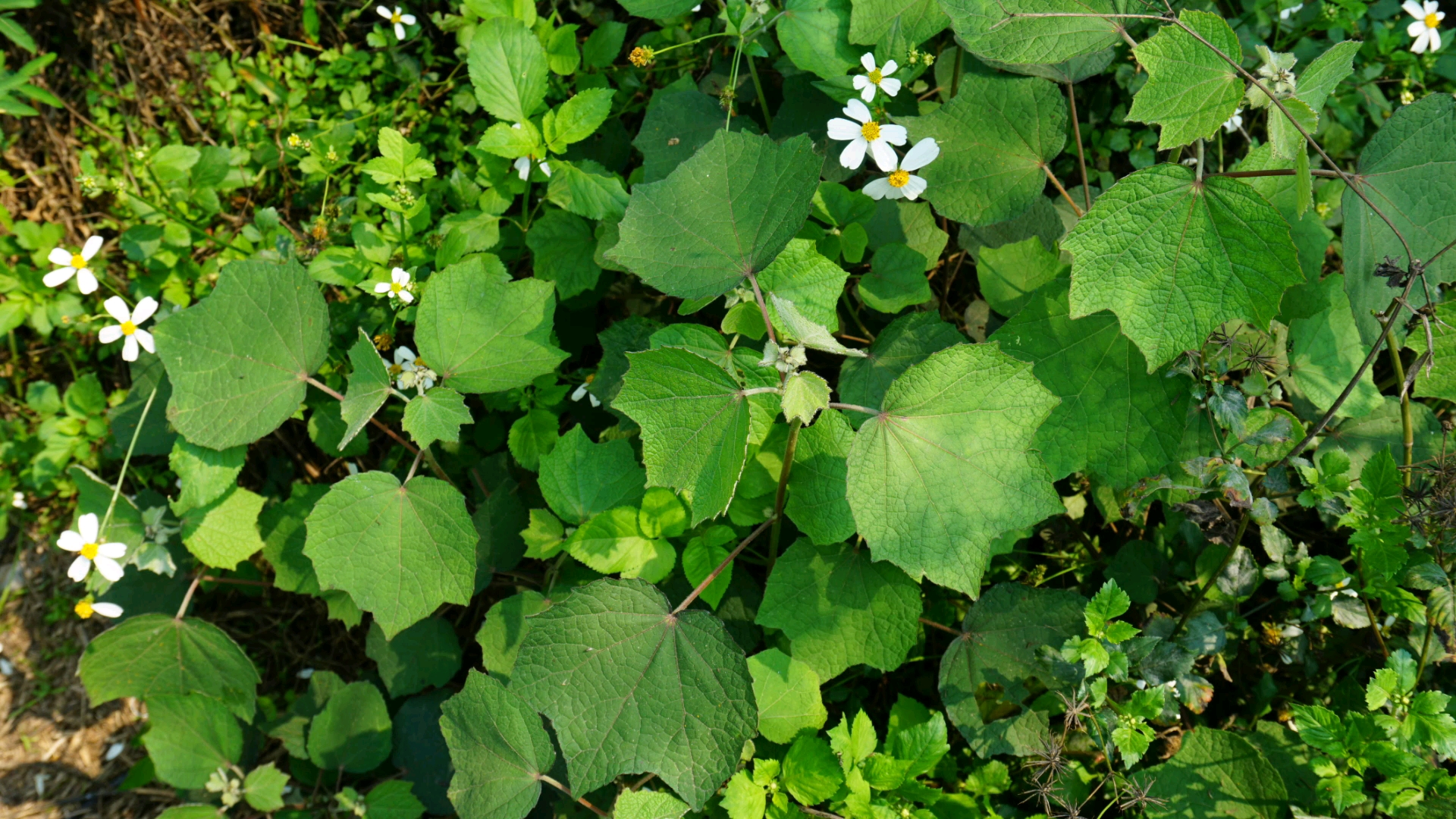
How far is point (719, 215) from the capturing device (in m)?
1.89

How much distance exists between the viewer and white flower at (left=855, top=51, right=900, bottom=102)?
2.18 metres

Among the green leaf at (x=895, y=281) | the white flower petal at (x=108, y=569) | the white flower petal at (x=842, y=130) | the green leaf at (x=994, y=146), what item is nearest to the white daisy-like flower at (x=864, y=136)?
the white flower petal at (x=842, y=130)

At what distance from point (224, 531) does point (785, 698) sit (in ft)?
5.65

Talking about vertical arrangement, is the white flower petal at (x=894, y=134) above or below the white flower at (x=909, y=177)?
above

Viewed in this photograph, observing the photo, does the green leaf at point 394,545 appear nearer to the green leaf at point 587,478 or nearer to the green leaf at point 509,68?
the green leaf at point 587,478

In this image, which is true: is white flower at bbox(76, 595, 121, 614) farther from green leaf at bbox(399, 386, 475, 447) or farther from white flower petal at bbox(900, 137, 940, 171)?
white flower petal at bbox(900, 137, 940, 171)

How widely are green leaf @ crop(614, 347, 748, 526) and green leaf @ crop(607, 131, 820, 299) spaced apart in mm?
297

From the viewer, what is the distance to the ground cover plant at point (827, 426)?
164 centimetres

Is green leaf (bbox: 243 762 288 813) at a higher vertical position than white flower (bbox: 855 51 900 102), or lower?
lower

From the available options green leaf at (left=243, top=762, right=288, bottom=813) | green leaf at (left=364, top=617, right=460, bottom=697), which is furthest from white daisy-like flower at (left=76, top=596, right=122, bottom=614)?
green leaf at (left=364, top=617, right=460, bottom=697)

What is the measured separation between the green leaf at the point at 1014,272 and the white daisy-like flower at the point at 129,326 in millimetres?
2338

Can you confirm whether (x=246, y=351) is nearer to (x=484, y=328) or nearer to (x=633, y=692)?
(x=484, y=328)

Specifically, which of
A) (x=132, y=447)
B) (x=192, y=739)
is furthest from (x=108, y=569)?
(x=192, y=739)

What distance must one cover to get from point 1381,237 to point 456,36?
2.94 m
